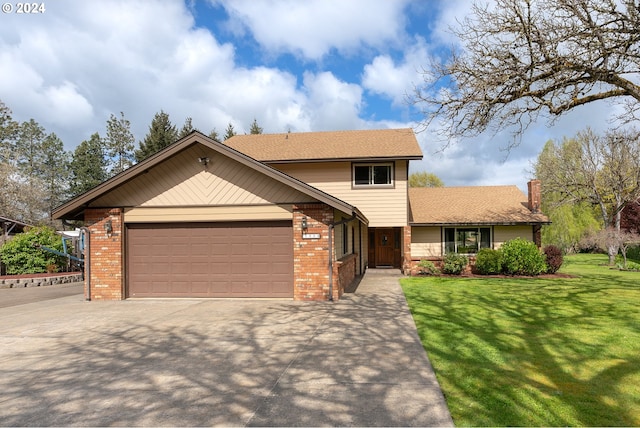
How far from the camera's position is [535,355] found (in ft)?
19.2

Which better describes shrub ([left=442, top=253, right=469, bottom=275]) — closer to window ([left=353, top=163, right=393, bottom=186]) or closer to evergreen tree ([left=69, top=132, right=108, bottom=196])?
window ([left=353, top=163, right=393, bottom=186])

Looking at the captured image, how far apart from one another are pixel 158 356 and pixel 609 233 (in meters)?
27.0

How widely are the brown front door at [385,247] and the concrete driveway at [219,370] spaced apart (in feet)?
39.7

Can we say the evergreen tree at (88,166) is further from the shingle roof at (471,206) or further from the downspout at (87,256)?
the shingle roof at (471,206)

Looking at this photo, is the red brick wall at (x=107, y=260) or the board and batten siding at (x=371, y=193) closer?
the red brick wall at (x=107, y=260)

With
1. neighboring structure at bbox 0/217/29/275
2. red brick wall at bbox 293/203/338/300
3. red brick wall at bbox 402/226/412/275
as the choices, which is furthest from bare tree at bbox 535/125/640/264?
neighboring structure at bbox 0/217/29/275

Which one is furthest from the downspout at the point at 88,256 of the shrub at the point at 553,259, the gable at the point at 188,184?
the shrub at the point at 553,259

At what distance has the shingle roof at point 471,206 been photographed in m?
18.7

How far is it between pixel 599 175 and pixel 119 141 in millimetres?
51798

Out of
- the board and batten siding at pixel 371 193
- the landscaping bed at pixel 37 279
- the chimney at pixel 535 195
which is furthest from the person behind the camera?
the chimney at pixel 535 195

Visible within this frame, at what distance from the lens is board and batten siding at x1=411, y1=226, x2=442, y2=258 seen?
19578mm

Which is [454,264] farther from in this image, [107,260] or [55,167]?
[55,167]

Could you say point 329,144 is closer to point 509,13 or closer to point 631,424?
point 509,13

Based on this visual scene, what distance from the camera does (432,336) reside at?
7020 mm
